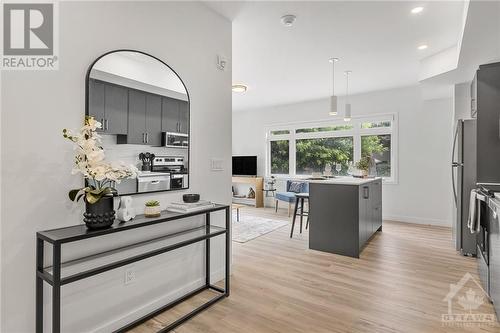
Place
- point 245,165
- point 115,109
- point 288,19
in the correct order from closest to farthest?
point 115,109 < point 288,19 < point 245,165

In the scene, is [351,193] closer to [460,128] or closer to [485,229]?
[485,229]

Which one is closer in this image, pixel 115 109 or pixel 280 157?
pixel 115 109

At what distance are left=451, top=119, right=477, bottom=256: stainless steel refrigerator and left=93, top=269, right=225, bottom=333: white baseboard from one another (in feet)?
10.3

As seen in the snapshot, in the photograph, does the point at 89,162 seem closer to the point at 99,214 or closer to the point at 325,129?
the point at 99,214

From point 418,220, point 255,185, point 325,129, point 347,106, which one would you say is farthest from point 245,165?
point 418,220

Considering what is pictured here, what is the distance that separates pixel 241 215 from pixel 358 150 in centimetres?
300

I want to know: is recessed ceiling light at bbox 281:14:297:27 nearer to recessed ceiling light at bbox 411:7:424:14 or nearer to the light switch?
recessed ceiling light at bbox 411:7:424:14

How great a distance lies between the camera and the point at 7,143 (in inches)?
58.3

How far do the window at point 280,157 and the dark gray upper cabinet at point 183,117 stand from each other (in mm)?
5134

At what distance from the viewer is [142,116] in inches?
86.0

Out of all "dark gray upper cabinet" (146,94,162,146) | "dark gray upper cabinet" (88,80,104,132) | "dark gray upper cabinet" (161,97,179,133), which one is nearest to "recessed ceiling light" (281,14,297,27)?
"dark gray upper cabinet" (161,97,179,133)

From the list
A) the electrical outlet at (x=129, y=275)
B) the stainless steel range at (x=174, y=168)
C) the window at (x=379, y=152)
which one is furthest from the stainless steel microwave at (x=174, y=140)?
the window at (x=379, y=152)

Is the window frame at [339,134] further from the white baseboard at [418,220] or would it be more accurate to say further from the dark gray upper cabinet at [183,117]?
the dark gray upper cabinet at [183,117]

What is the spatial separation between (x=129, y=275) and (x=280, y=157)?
5870 mm
